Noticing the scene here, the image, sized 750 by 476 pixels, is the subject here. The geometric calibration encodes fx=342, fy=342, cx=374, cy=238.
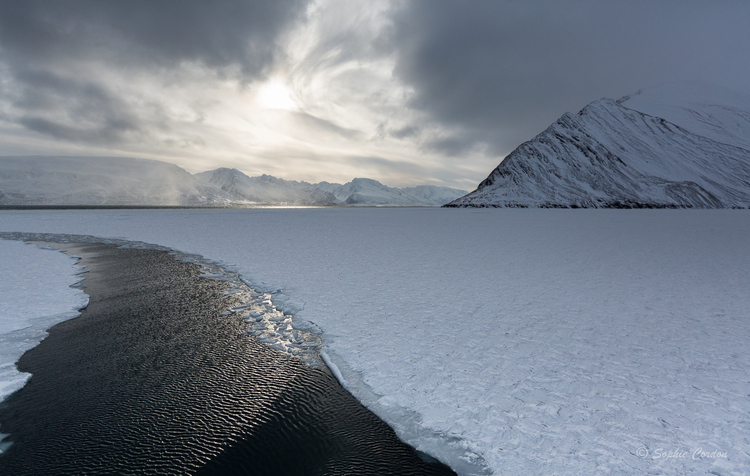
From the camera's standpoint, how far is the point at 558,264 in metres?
14.3

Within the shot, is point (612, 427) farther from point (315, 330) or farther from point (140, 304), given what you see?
point (140, 304)

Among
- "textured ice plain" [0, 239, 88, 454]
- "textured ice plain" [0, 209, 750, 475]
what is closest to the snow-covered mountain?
"textured ice plain" [0, 209, 750, 475]

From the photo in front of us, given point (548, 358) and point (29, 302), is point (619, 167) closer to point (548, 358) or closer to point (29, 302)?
point (548, 358)

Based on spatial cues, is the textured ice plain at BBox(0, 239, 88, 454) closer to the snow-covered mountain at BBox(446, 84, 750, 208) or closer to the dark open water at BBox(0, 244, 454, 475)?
the dark open water at BBox(0, 244, 454, 475)

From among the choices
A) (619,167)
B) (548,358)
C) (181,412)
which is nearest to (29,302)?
(181,412)

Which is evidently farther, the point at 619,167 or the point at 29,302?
the point at 619,167

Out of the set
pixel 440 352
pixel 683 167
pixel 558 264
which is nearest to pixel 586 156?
pixel 683 167

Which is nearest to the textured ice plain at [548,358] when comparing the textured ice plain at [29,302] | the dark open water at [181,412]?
the dark open water at [181,412]

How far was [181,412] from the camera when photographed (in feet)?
16.1

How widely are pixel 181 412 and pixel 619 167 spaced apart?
173977 mm

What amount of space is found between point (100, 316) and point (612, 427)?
10952mm

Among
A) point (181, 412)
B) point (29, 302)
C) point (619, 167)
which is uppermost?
point (619, 167)

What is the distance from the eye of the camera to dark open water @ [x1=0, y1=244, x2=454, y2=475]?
4066mm

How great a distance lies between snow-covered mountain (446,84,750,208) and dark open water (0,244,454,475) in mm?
137622
